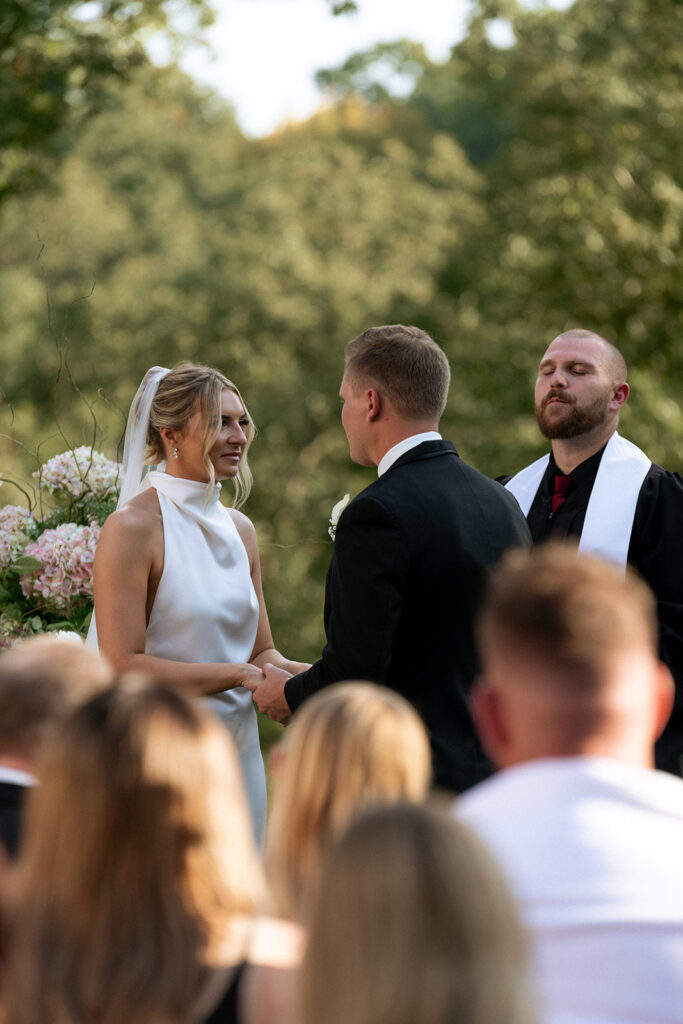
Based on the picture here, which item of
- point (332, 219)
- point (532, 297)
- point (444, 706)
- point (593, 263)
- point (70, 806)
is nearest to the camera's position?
point (70, 806)

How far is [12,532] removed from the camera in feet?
15.8

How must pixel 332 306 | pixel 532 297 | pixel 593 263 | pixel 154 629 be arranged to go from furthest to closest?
pixel 332 306
pixel 532 297
pixel 593 263
pixel 154 629

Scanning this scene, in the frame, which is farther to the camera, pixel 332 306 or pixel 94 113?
pixel 332 306

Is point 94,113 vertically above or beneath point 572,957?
above

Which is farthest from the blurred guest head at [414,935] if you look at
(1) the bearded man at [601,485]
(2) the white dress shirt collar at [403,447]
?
(1) the bearded man at [601,485]

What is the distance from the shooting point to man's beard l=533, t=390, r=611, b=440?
5406mm

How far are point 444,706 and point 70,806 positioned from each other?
213 cm

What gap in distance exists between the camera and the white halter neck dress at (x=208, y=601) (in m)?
4.50

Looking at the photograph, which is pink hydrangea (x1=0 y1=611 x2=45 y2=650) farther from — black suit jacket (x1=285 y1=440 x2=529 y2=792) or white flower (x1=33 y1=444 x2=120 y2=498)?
black suit jacket (x1=285 y1=440 x2=529 y2=792)

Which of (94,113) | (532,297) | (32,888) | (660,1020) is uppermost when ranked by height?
(94,113)

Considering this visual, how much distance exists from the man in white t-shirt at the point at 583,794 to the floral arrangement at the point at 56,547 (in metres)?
2.81

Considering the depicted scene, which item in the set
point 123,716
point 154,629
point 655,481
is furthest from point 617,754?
point 655,481

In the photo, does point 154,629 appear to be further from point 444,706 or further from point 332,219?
point 332,219

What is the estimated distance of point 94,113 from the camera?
1259cm
